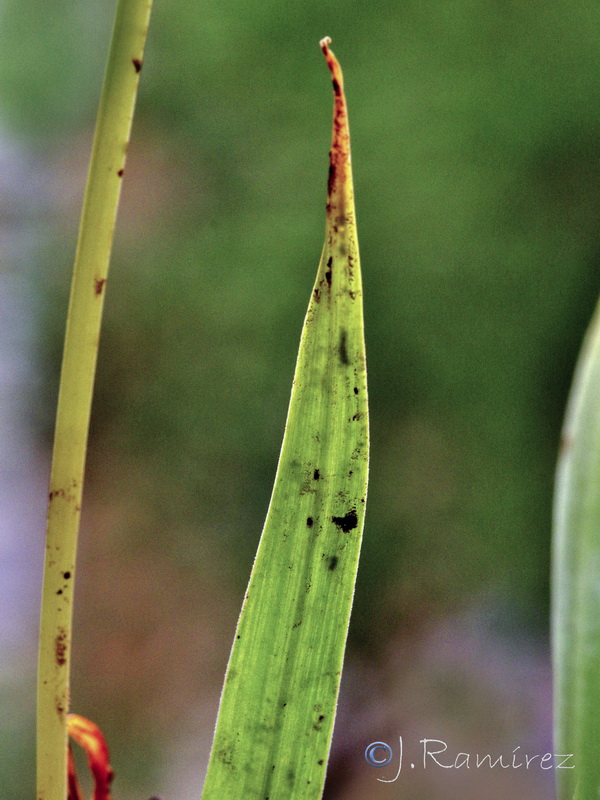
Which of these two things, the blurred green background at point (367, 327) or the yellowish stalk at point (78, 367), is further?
the blurred green background at point (367, 327)

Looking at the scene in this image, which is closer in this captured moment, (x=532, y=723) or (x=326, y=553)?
(x=326, y=553)

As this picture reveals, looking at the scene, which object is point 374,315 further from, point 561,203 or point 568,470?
point 568,470

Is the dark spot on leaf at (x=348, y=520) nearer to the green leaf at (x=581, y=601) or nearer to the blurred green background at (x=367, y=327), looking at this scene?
the green leaf at (x=581, y=601)

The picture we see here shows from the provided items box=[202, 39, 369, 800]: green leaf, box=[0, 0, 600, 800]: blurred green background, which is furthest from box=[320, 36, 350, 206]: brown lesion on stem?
box=[0, 0, 600, 800]: blurred green background

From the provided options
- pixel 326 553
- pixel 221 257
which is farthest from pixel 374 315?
pixel 326 553

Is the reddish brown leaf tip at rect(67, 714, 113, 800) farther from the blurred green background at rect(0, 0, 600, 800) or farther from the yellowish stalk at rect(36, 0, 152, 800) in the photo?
the blurred green background at rect(0, 0, 600, 800)

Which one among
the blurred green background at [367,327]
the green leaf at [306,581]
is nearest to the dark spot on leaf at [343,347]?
the green leaf at [306,581]

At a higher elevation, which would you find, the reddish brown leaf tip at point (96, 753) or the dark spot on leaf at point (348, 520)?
the dark spot on leaf at point (348, 520)

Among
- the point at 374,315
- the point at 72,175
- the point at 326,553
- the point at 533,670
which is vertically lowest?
the point at 326,553
